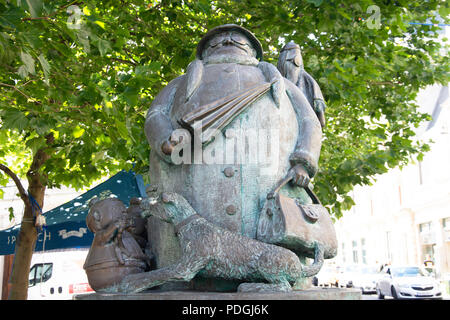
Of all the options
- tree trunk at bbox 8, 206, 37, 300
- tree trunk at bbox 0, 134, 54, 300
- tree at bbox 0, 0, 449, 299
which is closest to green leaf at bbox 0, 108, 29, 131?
tree at bbox 0, 0, 449, 299

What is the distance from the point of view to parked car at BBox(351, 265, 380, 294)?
26938mm

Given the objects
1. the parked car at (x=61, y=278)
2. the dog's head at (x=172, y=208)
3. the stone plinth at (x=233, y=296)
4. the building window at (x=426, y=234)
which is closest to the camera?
the stone plinth at (x=233, y=296)

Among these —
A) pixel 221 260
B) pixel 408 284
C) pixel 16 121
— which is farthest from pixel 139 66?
pixel 408 284

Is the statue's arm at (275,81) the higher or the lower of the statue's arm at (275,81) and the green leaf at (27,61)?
the lower

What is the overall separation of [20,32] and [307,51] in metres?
4.88

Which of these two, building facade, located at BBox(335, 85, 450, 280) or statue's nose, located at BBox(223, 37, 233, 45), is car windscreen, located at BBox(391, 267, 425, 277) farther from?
statue's nose, located at BBox(223, 37, 233, 45)

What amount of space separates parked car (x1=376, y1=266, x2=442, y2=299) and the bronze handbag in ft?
57.6

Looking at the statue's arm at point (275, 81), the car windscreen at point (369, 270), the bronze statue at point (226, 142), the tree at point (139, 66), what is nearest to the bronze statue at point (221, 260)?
the bronze statue at point (226, 142)

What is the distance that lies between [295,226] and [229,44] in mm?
1622

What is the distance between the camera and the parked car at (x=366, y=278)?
26.9 meters

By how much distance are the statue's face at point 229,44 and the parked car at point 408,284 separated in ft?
57.5

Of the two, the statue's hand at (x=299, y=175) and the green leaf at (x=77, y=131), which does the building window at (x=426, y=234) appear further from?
the statue's hand at (x=299, y=175)
